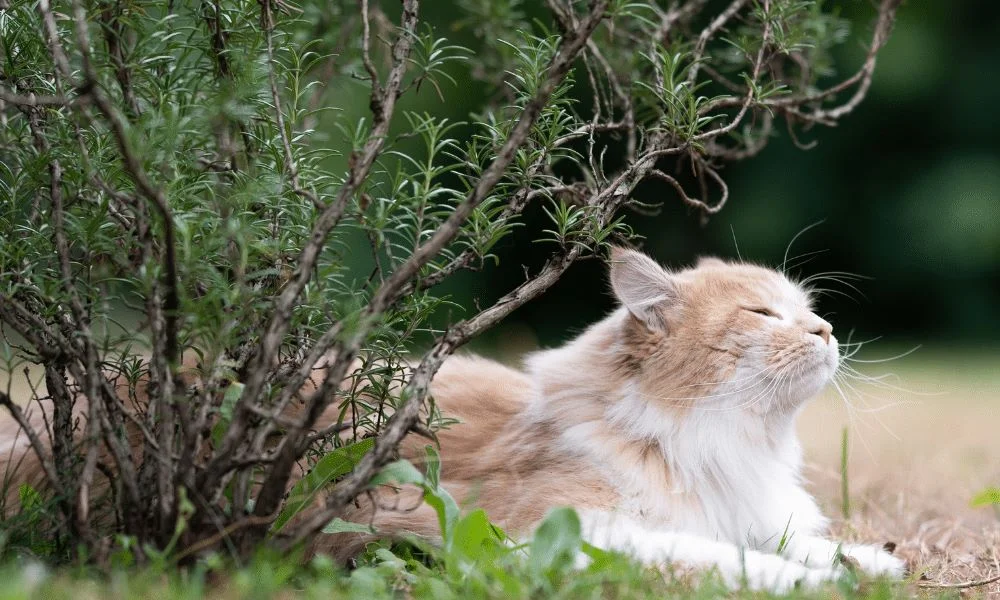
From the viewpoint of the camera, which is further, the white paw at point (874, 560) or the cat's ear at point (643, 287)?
the cat's ear at point (643, 287)

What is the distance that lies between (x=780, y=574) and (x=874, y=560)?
442mm

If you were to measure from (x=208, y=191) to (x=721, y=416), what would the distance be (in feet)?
4.27

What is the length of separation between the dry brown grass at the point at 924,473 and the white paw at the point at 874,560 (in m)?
0.08

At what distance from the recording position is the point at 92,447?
1774 mm

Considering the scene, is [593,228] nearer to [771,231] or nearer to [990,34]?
[771,231]

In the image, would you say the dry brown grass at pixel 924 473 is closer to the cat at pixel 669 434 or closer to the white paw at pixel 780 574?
the cat at pixel 669 434

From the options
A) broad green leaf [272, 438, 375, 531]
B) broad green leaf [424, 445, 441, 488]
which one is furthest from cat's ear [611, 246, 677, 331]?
broad green leaf [272, 438, 375, 531]

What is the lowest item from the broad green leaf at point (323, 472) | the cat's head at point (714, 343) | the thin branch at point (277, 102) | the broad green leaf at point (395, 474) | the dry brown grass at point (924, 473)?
the dry brown grass at point (924, 473)

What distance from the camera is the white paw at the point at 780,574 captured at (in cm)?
196

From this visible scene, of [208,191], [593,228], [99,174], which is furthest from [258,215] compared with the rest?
[593,228]

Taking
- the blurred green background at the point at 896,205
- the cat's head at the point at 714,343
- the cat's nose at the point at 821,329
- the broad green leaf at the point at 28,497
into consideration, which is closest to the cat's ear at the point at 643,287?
the cat's head at the point at 714,343

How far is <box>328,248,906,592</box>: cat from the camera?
2273mm

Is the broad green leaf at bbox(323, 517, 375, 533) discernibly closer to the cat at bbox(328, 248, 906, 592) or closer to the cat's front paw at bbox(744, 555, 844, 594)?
the cat at bbox(328, 248, 906, 592)

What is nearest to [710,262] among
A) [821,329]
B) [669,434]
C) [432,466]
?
[821,329]
